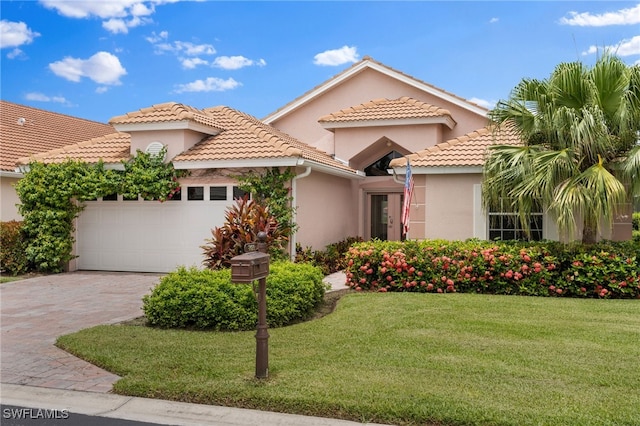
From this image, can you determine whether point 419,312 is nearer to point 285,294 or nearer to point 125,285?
point 285,294

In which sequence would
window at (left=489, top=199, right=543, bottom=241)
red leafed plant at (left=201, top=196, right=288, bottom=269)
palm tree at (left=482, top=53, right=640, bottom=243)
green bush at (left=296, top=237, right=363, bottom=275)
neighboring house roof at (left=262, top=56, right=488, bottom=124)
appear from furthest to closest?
neighboring house roof at (left=262, top=56, right=488, bottom=124) → green bush at (left=296, top=237, right=363, bottom=275) → window at (left=489, top=199, right=543, bottom=241) → red leafed plant at (left=201, top=196, right=288, bottom=269) → palm tree at (left=482, top=53, right=640, bottom=243)

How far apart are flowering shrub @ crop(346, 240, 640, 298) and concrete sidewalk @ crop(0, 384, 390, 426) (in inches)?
268

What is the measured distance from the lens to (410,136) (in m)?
17.7

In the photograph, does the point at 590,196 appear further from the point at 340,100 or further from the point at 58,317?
the point at 340,100

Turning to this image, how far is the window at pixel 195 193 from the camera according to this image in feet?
49.1

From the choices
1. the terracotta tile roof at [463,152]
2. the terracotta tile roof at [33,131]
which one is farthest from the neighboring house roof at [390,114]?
the terracotta tile roof at [33,131]

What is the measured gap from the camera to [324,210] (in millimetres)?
16422

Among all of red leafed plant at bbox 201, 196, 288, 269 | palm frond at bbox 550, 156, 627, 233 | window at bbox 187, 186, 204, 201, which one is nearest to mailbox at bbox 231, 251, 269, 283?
red leafed plant at bbox 201, 196, 288, 269

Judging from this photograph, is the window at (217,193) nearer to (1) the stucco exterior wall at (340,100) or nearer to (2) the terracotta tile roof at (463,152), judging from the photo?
(2) the terracotta tile roof at (463,152)

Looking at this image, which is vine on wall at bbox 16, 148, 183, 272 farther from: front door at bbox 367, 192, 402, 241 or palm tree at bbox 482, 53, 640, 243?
palm tree at bbox 482, 53, 640, 243

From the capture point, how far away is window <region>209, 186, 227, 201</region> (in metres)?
14.7

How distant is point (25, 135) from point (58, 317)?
14.8 m

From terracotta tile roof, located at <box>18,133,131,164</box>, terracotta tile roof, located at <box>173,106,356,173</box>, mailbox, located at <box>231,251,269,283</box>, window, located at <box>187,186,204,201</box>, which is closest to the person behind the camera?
mailbox, located at <box>231,251,269,283</box>

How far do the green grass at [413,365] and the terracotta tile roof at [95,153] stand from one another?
8.67 meters
